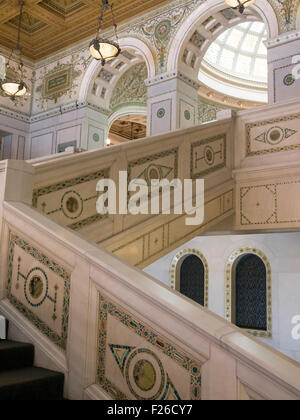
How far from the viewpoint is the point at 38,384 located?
253 cm

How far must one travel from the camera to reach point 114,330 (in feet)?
8.29

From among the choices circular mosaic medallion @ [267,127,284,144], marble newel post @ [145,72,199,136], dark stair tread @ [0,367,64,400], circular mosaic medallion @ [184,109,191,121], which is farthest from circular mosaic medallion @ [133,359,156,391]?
circular mosaic medallion @ [184,109,191,121]

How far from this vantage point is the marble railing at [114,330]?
6.51ft

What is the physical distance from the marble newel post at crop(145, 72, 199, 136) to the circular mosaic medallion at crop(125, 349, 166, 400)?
7.11 m

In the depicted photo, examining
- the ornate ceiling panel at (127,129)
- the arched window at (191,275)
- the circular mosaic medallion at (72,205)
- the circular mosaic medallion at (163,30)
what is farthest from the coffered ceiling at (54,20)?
the circular mosaic medallion at (72,205)

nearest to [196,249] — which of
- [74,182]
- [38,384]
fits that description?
[74,182]

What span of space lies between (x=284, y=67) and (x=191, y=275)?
5.83m

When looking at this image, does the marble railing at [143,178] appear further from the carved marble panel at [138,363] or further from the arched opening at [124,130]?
the arched opening at [124,130]

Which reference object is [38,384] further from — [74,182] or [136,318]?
[74,182]

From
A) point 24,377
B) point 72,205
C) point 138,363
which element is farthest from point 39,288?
point 72,205

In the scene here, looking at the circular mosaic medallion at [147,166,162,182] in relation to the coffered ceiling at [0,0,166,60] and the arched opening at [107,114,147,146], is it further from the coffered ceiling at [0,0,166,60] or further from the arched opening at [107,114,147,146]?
the arched opening at [107,114,147,146]

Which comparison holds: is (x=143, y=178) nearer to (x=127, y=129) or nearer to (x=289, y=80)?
(x=289, y=80)

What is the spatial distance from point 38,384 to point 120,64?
31.8 ft
